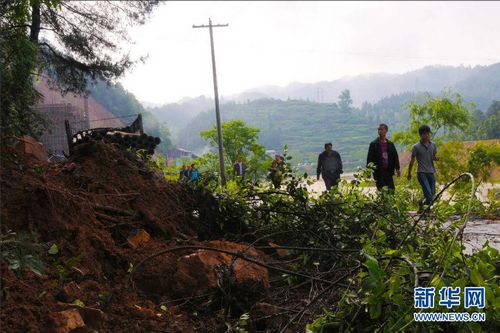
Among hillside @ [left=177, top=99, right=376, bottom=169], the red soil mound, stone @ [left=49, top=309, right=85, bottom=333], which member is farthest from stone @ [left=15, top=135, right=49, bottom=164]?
hillside @ [left=177, top=99, right=376, bottom=169]

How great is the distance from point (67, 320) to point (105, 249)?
55.8 inches

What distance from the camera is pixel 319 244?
4688 millimetres

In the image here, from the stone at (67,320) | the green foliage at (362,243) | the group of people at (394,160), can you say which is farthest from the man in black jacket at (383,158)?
the stone at (67,320)

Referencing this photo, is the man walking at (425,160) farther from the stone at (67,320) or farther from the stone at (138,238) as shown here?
the stone at (67,320)

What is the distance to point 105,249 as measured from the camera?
4.00m

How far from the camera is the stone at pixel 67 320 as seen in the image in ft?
8.37

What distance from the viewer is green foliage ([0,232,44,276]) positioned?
3.05 metres

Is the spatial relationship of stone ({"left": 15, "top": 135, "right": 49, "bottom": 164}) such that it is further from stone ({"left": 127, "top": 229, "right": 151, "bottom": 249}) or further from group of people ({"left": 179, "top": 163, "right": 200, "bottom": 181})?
stone ({"left": 127, "top": 229, "right": 151, "bottom": 249})

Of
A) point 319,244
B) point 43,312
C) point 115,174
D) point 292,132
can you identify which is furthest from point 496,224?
point 292,132

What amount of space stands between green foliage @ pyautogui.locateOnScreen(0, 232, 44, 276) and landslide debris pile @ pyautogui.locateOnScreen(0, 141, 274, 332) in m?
0.01

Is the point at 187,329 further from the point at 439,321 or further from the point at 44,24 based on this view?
the point at 44,24

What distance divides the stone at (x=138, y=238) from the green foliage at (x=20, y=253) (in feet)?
3.51

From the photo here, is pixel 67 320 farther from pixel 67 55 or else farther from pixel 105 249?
pixel 67 55

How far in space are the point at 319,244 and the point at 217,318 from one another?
1629mm
